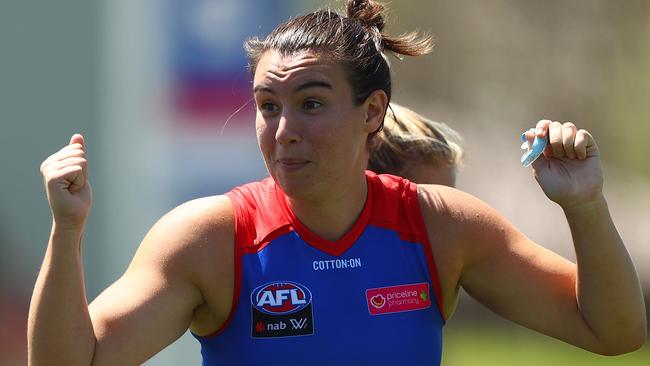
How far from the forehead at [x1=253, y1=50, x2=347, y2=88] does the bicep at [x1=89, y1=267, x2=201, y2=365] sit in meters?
0.61

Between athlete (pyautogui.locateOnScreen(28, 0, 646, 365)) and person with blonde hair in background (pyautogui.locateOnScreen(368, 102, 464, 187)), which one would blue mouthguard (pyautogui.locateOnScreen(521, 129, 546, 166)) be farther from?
person with blonde hair in background (pyautogui.locateOnScreen(368, 102, 464, 187))

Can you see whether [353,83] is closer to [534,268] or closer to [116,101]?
[534,268]

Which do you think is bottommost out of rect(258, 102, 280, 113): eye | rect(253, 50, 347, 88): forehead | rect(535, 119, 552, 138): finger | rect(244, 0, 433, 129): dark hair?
rect(535, 119, 552, 138): finger

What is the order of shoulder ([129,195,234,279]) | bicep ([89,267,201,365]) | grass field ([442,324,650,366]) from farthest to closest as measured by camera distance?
grass field ([442,324,650,366]) → shoulder ([129,195,234,279]) → bicep ([89,267,201,365])

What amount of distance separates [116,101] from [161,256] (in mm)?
3264

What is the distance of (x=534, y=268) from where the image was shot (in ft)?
11.6

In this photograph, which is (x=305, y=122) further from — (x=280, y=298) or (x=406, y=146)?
(x=406, y=146)

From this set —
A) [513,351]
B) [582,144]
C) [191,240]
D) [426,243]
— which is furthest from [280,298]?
[513,351]

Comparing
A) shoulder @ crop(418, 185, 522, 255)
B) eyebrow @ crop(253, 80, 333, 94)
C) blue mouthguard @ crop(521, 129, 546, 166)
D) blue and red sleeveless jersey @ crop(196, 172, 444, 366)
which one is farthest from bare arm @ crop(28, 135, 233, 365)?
blue mouthguard @ crop(521, 129, 546, 166)

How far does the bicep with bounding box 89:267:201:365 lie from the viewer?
3180mm

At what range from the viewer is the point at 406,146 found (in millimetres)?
4469

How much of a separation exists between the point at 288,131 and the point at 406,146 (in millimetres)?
1203

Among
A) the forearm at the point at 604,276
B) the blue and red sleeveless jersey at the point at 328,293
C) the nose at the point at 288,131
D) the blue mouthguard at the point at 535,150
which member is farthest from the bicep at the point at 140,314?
the forearm at the point at 604,276

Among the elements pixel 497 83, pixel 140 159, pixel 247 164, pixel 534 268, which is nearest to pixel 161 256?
pixel 534 268
